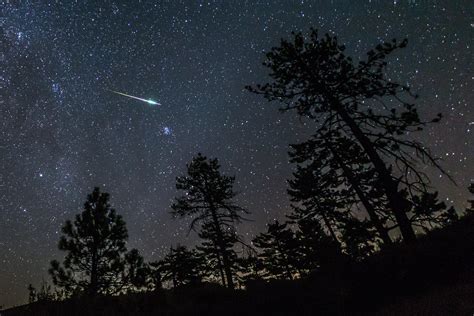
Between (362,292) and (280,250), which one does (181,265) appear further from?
(362,292)

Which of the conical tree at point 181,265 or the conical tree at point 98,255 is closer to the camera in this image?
the conical tree at point 98,255

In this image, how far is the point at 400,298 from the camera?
285 inches

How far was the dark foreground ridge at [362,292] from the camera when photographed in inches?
272

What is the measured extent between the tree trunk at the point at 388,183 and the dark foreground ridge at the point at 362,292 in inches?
64.8

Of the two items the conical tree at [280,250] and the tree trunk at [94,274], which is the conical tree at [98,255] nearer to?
the tree trunk at [94,274]

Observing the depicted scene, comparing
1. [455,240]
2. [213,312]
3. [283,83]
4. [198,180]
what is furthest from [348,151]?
[198,180]

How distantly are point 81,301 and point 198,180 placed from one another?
13534mm

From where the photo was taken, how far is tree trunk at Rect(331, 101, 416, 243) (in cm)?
1090

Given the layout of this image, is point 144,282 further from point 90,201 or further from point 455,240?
point 455,240

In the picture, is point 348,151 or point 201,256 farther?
point 201,256

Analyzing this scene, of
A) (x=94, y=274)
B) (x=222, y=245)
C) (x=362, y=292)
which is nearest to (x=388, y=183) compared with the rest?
(x=362, y=292)

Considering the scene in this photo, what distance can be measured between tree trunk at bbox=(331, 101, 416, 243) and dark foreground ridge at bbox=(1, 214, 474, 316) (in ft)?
5.40

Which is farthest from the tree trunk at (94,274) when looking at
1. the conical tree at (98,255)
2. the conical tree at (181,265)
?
the conical tree at (181,265)

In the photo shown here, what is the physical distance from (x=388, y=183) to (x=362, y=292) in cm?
528
